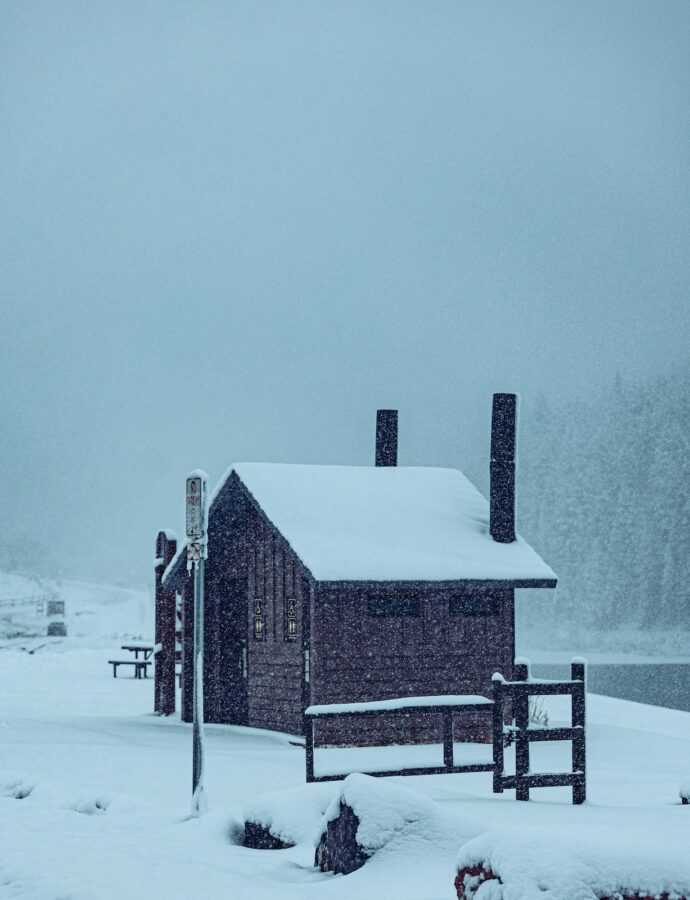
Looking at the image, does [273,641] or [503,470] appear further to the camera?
[503,470]

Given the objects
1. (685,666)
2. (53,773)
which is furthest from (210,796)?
(685,666)

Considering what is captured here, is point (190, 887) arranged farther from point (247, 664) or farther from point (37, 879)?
point (247, 664)

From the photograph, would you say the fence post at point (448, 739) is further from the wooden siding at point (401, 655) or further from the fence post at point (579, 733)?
the wooden siding at point (401, 655)

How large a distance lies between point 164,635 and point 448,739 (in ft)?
32.1

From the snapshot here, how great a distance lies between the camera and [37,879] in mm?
7809

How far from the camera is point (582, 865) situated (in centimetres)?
564

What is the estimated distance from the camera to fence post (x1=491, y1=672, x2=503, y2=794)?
1223cm

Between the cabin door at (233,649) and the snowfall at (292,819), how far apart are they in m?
0.65

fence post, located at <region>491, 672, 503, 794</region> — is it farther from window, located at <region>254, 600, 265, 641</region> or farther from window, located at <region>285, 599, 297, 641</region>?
window, located at <region>254, 600, 265, 641</region>

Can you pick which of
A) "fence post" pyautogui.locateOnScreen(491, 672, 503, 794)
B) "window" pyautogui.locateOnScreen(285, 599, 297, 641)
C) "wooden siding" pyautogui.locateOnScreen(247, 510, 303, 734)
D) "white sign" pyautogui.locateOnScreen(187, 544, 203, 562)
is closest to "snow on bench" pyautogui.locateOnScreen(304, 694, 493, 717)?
"fence post" pyautogui.locateOnScreen(491, 672, 503, 794)

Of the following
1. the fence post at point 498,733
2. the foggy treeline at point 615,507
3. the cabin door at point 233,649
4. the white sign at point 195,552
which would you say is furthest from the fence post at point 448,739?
the foggy treeline at point 615,507

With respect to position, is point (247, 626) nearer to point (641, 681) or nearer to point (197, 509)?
point (197, 509)

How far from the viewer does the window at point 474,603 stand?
1912 cm

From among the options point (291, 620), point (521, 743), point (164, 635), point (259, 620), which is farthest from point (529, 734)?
point (164, 635)
